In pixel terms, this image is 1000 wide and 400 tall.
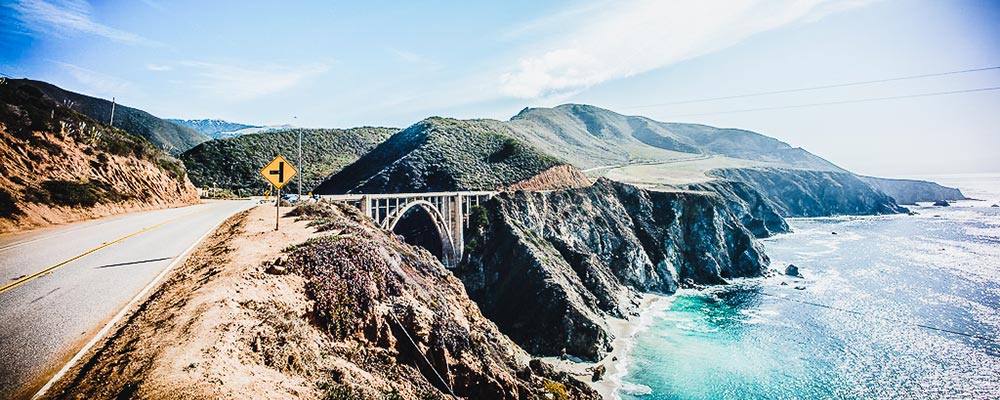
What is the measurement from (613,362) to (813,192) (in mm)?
146723

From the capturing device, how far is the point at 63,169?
20078 millimetres

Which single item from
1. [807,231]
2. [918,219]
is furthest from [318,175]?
[918,219]

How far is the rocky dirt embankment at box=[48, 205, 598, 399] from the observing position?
6309 millimetres

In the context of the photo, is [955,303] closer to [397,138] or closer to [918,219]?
[397,138]

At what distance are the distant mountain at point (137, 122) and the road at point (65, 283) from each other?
94898 mm

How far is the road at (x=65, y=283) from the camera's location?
257 inches

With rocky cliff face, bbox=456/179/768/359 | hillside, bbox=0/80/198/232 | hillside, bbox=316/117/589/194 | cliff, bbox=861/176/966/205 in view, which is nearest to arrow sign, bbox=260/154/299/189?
hillside, bbox=0/80/198/232

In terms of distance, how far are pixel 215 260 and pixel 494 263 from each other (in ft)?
108

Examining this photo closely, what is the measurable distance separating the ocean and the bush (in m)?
30.5

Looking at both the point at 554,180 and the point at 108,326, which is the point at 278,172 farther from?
the point at 554,180

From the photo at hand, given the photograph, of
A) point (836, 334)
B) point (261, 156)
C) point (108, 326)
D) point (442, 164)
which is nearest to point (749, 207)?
point (836, 334)

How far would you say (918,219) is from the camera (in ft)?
349

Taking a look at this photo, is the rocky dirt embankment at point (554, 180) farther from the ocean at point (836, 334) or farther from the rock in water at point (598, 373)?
the rock in water at point (598, 373)

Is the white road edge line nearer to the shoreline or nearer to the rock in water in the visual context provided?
the shoreline
